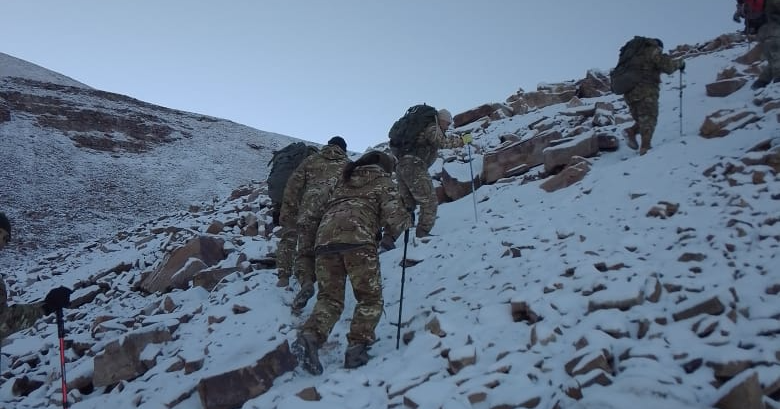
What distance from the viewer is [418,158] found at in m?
8.12

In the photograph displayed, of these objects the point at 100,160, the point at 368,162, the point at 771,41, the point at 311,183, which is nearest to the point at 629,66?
the point at 771,41

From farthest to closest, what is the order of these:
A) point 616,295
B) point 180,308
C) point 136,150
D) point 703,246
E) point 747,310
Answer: point 136,150 → point 180,308 → point 703,246 → point 616,295 → point 747,310

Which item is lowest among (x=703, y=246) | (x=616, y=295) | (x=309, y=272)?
(x=309, y=272)

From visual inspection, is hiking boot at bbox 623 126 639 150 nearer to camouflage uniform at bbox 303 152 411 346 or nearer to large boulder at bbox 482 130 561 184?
large boulder at bbox 482 130 561 184

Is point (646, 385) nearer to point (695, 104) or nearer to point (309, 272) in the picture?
point (309, 272)

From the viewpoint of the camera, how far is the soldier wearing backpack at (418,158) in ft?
26.0

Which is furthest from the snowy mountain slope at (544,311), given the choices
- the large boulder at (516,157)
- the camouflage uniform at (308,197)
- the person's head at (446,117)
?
the person's head at (446,117)

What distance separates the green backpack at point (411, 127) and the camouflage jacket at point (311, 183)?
152 centimetres

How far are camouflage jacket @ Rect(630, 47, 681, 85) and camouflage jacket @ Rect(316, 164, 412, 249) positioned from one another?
568 centimetres

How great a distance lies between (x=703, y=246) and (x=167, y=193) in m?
28.9

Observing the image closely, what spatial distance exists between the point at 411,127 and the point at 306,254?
298cm

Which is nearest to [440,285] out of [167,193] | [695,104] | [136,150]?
[695,104]

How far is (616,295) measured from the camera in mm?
4121

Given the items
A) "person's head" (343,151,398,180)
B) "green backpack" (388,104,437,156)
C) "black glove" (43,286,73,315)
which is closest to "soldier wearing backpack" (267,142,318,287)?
"green backpack" (388,104,437,156)
